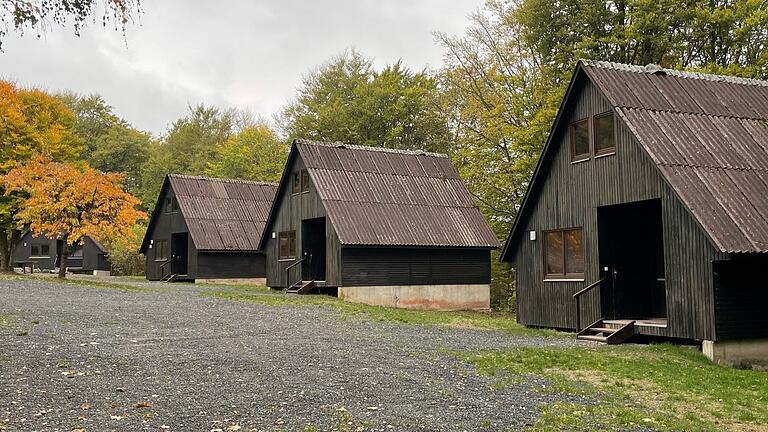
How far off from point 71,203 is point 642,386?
25631 millimetres

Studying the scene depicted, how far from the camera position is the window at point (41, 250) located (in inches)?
2537

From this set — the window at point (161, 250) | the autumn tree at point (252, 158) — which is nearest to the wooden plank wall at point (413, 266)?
the window at point (161, 250)

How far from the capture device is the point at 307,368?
Result: 36.6ft

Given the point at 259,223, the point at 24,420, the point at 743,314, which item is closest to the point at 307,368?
the point at 24,420

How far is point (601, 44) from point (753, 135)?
1513cm

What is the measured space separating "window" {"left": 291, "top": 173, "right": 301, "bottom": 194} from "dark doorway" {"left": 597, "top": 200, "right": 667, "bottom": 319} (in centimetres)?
1587

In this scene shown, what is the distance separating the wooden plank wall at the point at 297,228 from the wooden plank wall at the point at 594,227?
28.7 ft

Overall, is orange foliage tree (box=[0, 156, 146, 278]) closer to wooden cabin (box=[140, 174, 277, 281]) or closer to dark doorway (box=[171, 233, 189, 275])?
wooden cabin (box=[140, 174, 277, 281])

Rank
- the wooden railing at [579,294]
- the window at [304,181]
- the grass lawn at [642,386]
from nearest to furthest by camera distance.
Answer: the grass lawn at [642,386] → the wooden railing at [579,294] → the window at [304,181]

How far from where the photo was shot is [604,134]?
17.4 meters

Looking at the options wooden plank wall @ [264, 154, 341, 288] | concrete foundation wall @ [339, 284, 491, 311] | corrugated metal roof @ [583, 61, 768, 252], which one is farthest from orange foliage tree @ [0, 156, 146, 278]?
corrugated metal roof @ [583, 61, 768, 252]

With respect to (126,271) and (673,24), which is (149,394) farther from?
(126,271)

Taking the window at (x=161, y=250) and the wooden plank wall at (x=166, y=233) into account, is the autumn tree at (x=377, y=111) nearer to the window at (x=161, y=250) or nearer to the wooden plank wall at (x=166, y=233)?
the wooden plank wall at (x=166, y=233)

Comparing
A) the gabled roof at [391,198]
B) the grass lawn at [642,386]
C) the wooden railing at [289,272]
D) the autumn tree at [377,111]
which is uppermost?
the autumn tree at [377,111]
